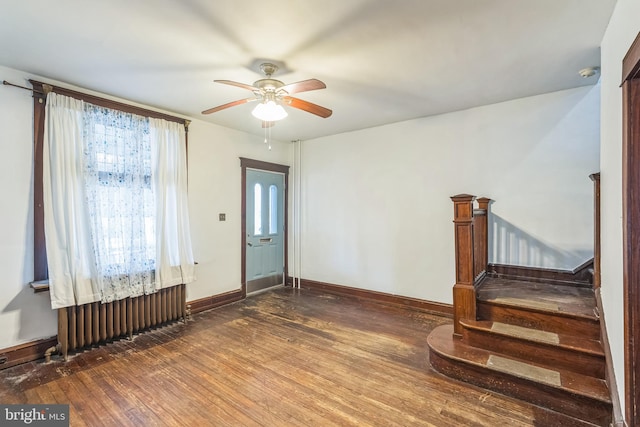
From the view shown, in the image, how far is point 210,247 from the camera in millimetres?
4551

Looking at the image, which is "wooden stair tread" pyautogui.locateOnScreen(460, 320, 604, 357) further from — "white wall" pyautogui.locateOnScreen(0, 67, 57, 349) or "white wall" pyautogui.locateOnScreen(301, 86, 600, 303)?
"white wall" pyautogui.locateOnScreen(0, 67, 57, 349)

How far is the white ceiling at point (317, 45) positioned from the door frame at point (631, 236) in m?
0.76

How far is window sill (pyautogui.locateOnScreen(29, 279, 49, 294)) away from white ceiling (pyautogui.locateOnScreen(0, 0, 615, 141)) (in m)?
1.99

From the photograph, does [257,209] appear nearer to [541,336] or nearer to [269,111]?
[269,111]

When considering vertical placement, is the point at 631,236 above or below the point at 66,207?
below

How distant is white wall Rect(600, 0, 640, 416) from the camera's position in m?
1.75

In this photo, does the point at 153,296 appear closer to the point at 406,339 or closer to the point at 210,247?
the point at 210,247

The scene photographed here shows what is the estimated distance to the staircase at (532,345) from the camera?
2127mm

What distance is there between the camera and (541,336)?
2541 mm

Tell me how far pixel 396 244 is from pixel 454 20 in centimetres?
309

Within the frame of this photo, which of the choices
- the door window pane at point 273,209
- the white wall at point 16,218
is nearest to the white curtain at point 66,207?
the white wall at point 16,218

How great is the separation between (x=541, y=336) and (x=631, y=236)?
1.35 meters

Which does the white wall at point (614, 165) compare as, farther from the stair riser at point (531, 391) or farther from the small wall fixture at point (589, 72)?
the small wall fixture at point (589, 72)

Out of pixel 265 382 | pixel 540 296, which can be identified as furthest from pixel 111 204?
pixel 540 296
